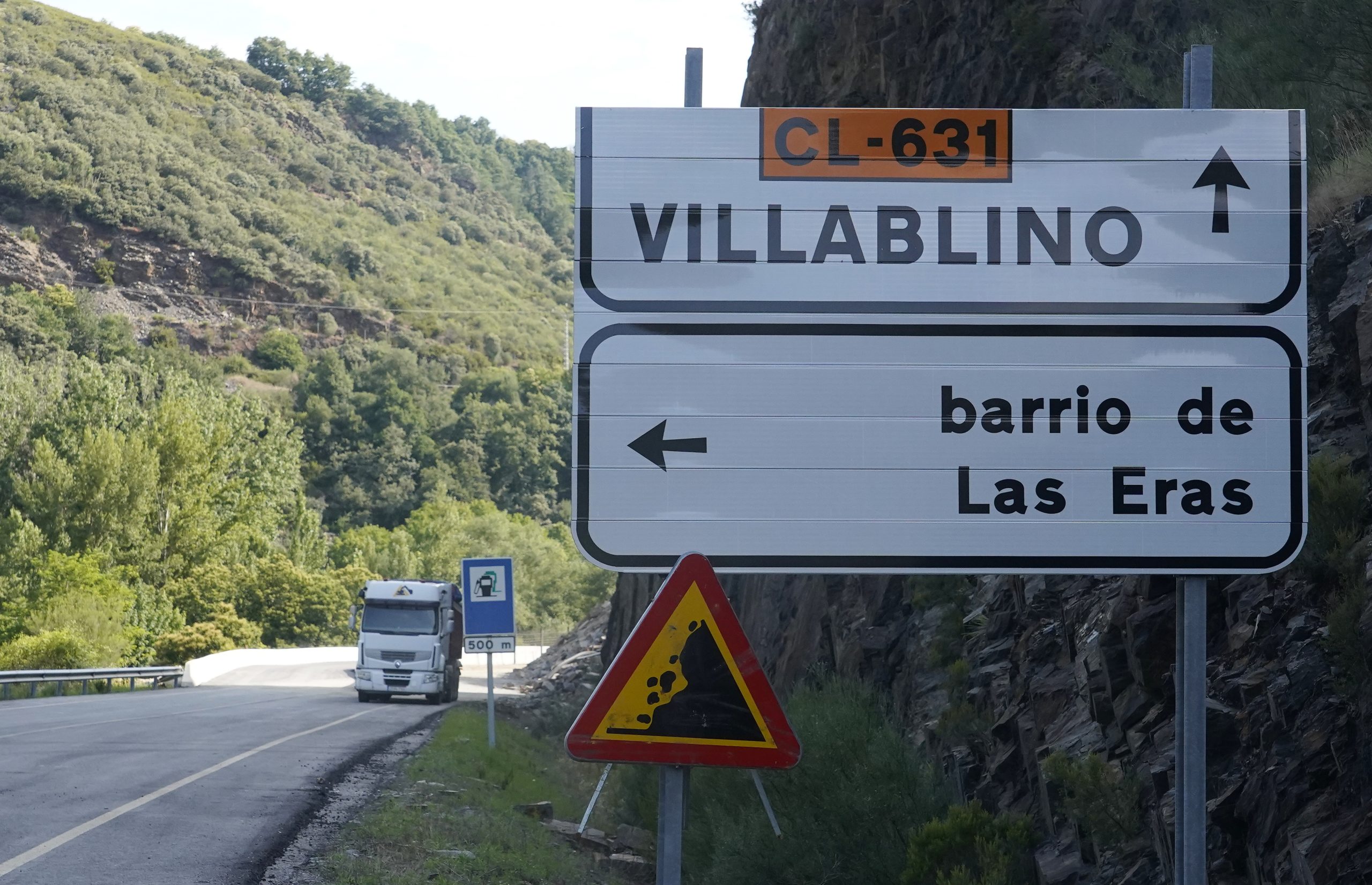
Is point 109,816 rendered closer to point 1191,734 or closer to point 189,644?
point 1191,734

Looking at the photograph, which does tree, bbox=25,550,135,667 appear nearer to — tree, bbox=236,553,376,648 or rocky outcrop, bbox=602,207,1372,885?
tree, bbox=236,553,376,648

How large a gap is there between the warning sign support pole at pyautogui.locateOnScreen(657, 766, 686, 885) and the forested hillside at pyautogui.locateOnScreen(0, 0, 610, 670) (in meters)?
42.3

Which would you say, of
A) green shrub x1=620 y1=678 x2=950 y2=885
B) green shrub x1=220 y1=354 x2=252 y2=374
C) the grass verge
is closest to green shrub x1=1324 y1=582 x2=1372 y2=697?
green shrub x1=620 y1=678 x2=950 y2=885

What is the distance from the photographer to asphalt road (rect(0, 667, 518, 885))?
884 cm

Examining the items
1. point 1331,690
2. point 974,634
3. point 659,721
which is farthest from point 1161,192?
point 974,634

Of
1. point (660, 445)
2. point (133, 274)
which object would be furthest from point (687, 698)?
point (133, 274)

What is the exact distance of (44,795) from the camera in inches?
459

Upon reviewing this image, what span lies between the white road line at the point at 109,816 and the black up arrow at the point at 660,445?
6580mm

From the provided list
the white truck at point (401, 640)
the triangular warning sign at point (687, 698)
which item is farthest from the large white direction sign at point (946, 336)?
the white truck at point (401, 640)

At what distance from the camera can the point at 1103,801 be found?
6535mm

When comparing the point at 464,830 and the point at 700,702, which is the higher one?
the point at 700,702

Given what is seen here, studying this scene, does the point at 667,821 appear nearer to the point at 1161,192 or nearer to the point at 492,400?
the point at 1161,192

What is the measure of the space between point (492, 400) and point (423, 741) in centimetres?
10850

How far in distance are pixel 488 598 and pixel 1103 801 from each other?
1334 cm
